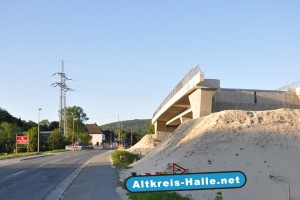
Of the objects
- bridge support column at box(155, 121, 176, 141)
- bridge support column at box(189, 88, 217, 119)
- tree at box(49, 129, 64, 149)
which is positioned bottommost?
tree at box(49, 129, 64, 149)

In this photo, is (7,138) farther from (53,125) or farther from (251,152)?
(251,152)

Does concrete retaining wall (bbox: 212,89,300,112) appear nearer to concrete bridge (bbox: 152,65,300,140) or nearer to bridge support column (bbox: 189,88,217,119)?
concrete bridge (bbox: 152,65,300,140)

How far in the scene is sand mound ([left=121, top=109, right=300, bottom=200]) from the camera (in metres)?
15.9

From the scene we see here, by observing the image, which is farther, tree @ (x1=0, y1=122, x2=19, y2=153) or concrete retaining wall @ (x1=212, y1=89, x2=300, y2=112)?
tree @ (x1=0, y1=122, x2=19, y2=153)

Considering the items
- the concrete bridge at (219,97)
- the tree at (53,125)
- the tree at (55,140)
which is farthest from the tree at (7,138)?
the tree at (53,125)

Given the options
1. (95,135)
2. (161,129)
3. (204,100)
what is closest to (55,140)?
(161,129)

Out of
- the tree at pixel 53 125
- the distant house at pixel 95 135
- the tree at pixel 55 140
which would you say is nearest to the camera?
the tree at pixel 55 140

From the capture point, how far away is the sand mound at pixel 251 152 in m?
15.9

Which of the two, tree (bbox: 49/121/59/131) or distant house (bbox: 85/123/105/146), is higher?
tree (bbox: 49/121/59/131)

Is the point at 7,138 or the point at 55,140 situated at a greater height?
the point at 7,138

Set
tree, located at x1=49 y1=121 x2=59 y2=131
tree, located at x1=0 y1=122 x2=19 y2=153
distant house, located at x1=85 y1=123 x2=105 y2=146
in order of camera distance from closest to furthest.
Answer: tree, located at x1=0 y1=122 x2=19 y2=153, tree, located at x1=49 y1=121 x2=59 y2=131, distant house, located at x1=85 y1=123 x2=105 y2=146

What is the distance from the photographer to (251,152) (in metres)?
20.0

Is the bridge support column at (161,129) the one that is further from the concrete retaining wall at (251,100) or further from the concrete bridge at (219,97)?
the concrete retaining wall at (251,100)

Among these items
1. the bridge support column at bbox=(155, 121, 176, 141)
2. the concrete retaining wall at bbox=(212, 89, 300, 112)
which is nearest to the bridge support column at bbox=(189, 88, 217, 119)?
the concrete retaining wall at bbox=(212, 89, 300, 112)
